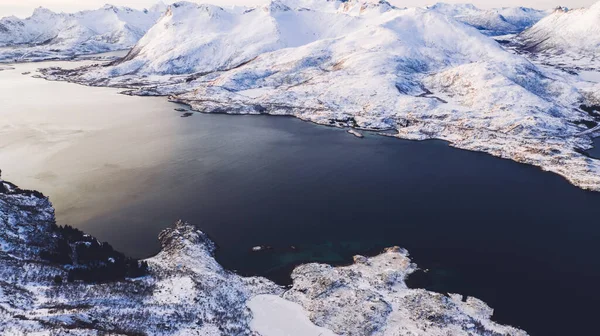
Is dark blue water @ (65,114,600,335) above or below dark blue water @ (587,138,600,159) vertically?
below

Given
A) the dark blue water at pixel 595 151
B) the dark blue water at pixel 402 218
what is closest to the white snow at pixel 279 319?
the dark blue water at pixel 402 218

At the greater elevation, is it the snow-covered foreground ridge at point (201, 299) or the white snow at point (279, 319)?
the snow-covered foreground ridge at point (201, 299)

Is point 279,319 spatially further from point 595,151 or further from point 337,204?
point 595,151

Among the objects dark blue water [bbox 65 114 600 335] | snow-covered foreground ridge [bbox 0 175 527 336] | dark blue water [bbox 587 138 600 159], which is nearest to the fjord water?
dark blue water [bbox 65 114 600 335]

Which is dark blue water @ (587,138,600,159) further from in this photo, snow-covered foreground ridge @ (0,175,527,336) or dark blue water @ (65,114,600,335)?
snow-covered foreground ridge @ (0,175,527,336)

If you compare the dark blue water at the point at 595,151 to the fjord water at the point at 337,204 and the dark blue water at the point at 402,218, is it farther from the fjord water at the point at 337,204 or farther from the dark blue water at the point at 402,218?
the fjord water at the point at 337,204

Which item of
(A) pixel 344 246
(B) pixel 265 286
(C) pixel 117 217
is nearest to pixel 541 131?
(A) pixel 344 246

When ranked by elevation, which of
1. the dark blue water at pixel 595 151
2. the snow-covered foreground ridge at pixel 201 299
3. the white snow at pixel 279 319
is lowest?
the white snow at pixel 279 319

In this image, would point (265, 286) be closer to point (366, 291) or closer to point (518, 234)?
point (366, 291)
